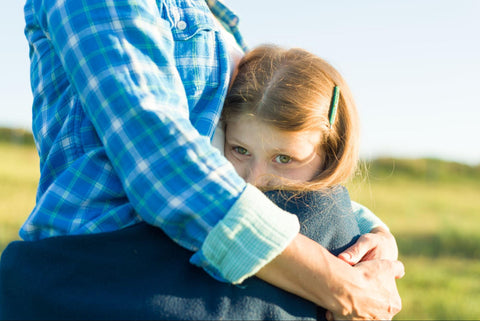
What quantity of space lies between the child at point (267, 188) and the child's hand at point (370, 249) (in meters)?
0.04

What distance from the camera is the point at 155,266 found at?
150 centimetres

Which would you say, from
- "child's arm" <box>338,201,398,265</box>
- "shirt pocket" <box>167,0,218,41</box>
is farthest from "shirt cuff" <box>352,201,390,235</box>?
Answer: "shirt pocket" <box>167,0,218,41</box>

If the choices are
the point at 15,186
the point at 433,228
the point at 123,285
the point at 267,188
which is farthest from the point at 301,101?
the point at 15,186

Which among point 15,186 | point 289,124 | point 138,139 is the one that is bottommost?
point 15,186

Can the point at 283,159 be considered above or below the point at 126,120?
below

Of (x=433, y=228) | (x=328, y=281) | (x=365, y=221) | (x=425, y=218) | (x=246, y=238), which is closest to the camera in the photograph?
(x=246, y=238)

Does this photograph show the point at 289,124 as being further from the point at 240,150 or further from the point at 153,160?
the point at 153,160

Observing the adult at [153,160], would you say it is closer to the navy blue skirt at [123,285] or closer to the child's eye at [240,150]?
the navy blue skirt at [123,285]

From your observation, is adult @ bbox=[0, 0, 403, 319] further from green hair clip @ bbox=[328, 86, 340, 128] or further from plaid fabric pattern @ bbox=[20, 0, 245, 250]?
green hair clip @ bbox=[328, 86, 340, 128]

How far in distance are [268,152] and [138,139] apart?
628 mm

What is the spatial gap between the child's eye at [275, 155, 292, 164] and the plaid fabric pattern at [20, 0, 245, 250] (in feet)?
1.06

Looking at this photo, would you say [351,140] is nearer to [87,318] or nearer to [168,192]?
[168,192]

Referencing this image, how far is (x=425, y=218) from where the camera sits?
11.6 m

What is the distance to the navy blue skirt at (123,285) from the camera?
1431 millimetres
